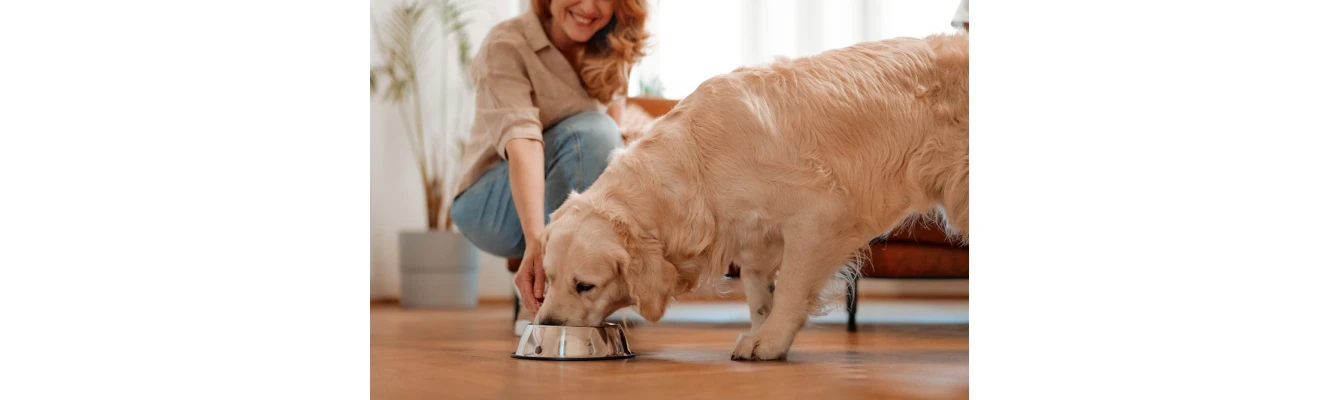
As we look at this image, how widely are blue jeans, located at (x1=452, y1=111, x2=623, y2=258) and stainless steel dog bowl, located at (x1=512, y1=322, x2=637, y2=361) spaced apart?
0.69m

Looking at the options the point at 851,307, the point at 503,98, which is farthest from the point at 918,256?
the point at 503,98

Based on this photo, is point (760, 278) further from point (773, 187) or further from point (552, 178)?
point (552, 178)

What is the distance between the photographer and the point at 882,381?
1360 mm

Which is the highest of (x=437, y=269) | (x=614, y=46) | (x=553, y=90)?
(x=614, y=46)

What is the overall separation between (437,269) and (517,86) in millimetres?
1586

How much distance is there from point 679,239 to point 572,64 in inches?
36.1

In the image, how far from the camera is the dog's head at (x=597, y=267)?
64.2 inches

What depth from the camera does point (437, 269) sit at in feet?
12.1

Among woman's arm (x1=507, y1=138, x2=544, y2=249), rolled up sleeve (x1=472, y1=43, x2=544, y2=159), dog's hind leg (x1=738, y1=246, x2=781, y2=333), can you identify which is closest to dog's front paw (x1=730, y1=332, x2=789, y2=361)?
dog's hind leg (x1=738, y1=246, x2=781, y2=333)
